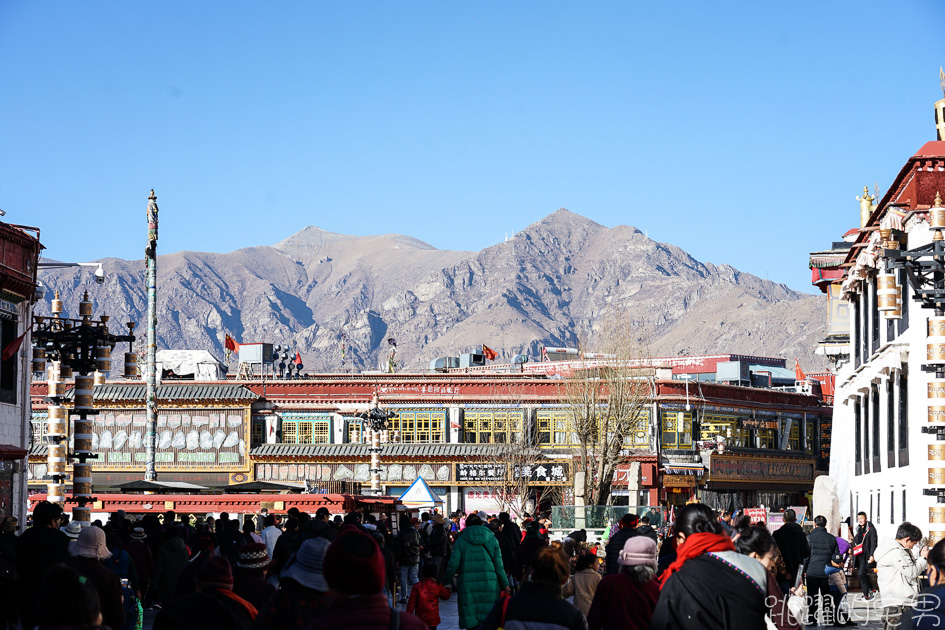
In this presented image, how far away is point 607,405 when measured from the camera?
58719mm

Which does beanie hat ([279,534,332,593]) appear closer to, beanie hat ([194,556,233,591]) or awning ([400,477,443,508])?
beanie hat ([194,556,233,591])

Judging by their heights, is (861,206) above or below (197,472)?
above

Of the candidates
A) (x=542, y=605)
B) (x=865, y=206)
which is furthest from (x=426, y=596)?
(x=865, y=206)

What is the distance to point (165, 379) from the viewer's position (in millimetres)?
72062

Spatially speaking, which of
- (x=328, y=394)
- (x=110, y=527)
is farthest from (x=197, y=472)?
(x=110, y=527)

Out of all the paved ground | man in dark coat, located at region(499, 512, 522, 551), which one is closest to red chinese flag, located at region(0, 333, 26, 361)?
the paved ground

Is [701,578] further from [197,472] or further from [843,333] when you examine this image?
[197,472]

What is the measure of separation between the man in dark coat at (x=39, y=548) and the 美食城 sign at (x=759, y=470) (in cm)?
5247


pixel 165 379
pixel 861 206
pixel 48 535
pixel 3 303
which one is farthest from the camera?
pixel 165 379

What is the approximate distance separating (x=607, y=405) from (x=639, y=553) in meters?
49.2

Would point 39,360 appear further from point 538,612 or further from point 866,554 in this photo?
point 538,612

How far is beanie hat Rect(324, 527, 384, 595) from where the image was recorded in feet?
19.5

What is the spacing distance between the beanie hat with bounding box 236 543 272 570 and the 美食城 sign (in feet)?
182

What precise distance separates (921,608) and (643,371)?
5391 centimetres
